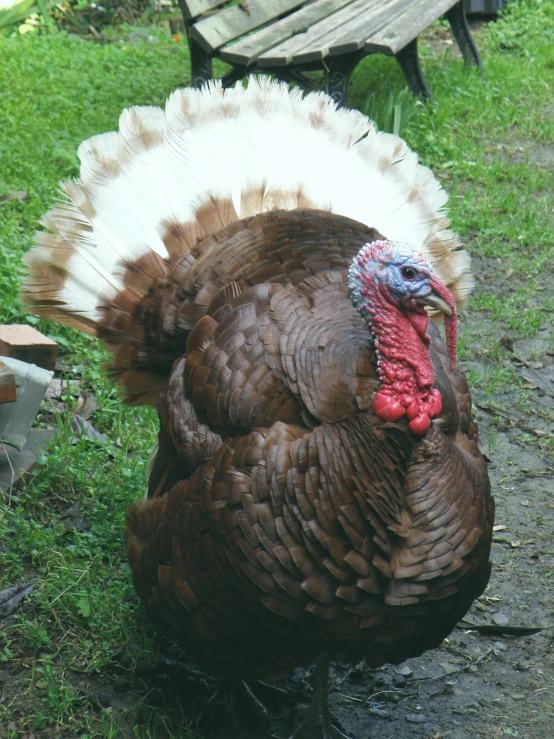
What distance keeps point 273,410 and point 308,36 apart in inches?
185

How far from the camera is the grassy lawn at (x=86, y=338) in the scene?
3.21 m

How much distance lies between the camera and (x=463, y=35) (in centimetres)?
822

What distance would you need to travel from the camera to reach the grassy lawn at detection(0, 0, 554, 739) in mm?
3213

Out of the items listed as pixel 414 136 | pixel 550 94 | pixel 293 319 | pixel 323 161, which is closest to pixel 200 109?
pixel 323 161

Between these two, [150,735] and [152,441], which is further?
[152,441]

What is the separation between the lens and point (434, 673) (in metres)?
3.39

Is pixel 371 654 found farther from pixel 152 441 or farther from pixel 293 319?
pixel 152 441

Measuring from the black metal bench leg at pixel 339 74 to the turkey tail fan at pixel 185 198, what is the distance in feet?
8.44

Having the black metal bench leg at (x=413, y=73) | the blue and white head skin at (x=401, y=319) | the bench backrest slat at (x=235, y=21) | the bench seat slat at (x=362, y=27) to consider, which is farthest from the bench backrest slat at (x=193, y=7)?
the blue and white head skin at (x=401, y=319)

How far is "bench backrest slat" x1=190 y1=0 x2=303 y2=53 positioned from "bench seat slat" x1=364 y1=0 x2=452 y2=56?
3.41 ft

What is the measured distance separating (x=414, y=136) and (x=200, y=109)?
3583 millimetres

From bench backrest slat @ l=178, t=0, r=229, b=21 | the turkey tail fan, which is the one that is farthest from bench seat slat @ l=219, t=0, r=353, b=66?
the turkey tail fan

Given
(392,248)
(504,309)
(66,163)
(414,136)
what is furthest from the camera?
(414,136)

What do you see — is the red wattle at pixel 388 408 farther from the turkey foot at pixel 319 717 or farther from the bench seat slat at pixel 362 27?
the bench seat slat at pixel 362 27
